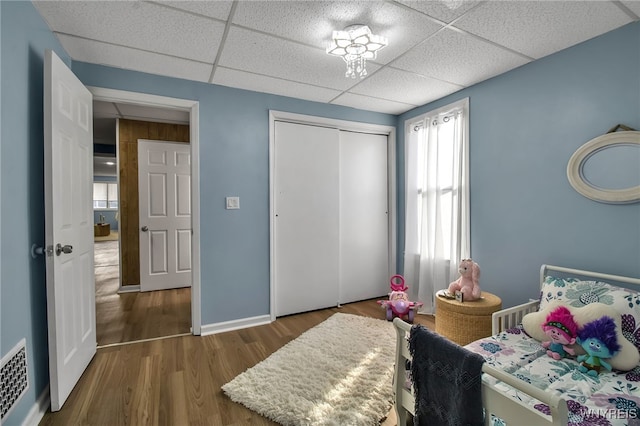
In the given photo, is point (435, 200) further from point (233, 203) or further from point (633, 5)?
point (233, 203)

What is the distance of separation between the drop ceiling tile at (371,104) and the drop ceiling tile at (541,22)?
1.36 meters

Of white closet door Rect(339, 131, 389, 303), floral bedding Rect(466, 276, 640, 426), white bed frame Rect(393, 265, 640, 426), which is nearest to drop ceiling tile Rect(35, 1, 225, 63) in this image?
white closet door Rect(339, 131, 389, 303)

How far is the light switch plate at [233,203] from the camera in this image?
292 cm

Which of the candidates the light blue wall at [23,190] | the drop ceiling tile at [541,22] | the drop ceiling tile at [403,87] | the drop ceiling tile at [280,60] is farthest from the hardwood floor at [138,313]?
the drop ceiling tile at [541,22]

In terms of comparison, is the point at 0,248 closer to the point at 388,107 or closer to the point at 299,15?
the point at 299,15

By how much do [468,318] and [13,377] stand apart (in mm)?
2673

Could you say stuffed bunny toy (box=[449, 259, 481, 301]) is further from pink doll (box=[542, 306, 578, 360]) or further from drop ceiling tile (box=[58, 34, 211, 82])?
drop ceiling tile (box=[58, 34, 211, 82])

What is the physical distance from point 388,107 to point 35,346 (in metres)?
3.63

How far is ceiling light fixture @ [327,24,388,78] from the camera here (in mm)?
1888

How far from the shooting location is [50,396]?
1.78 meters

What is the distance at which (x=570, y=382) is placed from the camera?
1.43 meters

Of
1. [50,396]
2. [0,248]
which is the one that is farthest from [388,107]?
[50,396]

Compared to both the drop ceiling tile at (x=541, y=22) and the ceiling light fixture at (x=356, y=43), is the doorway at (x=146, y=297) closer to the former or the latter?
the ceiling light fixture at (x=356, y=43)

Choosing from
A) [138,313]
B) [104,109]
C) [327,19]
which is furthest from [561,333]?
[104,109]
